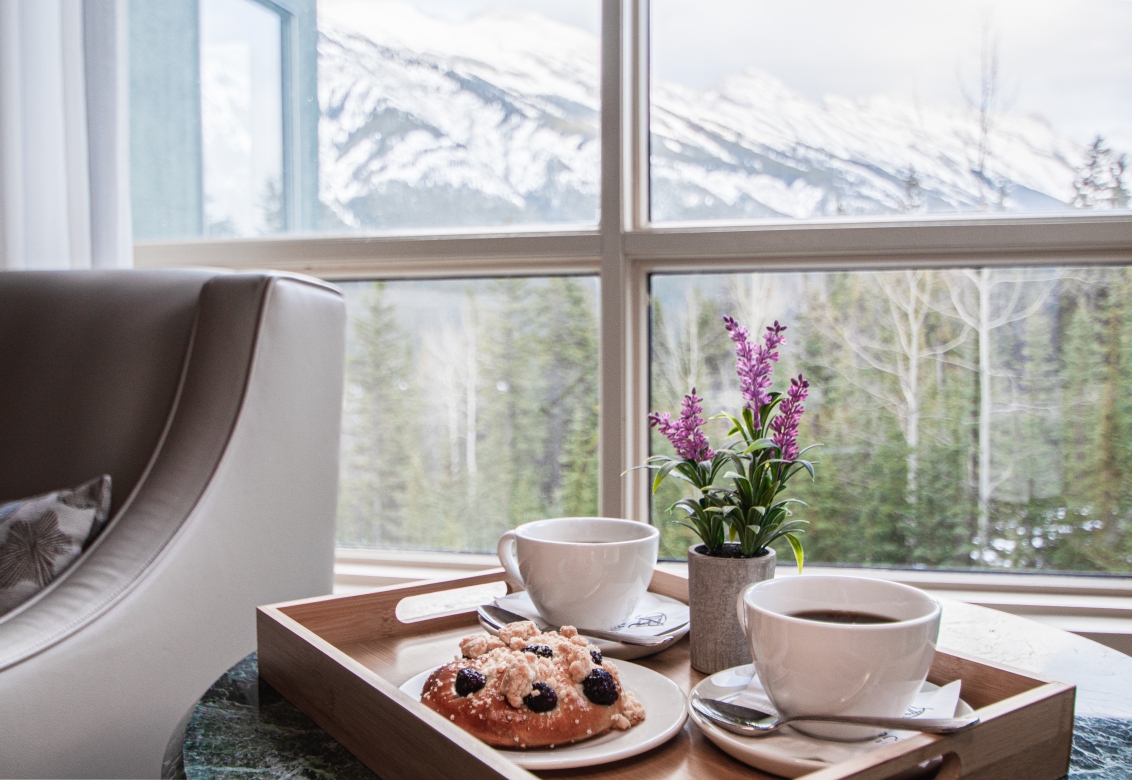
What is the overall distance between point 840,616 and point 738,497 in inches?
5.5

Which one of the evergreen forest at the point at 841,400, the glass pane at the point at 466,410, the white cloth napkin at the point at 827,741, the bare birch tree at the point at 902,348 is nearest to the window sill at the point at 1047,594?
the evergreen forest at the point at 841,400

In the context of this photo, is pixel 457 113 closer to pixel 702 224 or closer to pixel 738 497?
pixel 702 224

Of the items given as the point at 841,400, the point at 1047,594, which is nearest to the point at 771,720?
the point at 841,400

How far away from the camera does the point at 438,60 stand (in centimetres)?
175

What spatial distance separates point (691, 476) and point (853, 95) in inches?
44.6

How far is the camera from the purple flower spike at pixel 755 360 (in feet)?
2.20

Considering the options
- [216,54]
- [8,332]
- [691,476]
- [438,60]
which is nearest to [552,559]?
[691,476]

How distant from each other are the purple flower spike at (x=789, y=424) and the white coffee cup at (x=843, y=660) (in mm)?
146

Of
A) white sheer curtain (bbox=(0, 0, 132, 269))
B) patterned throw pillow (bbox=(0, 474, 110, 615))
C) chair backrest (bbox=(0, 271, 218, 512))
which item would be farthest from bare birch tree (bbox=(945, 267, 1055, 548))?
white sheer curtain (bbox=(0, 0, 132, 269))

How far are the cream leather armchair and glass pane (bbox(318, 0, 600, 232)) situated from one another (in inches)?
19.7

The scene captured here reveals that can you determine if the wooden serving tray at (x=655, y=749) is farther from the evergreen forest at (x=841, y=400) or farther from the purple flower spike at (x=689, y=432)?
the evergreen forest at (x=841, y=400)

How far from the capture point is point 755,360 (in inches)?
26.7

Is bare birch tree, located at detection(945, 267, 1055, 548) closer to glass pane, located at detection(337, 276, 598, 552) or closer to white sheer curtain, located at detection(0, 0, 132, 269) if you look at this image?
glass pane, located at detection(337, 276, 598, 552)

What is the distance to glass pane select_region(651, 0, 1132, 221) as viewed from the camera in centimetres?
148
